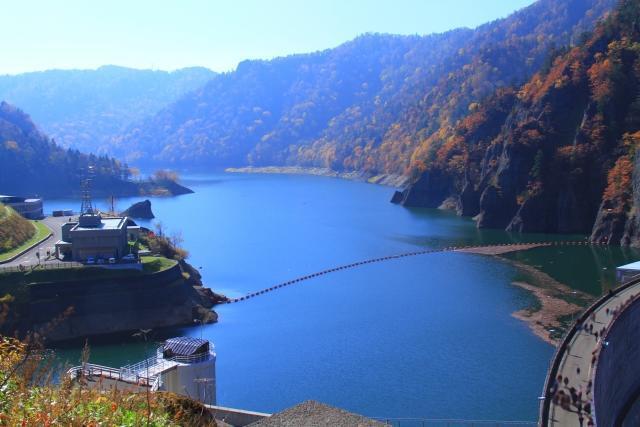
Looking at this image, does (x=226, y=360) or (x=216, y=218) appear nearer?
(x=226, y=360)

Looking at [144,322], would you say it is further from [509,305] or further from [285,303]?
[509,305]

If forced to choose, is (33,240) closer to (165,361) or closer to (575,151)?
(165,361)

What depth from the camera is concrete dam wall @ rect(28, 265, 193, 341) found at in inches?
1941

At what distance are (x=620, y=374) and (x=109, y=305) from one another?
34.8m

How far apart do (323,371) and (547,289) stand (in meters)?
29.4

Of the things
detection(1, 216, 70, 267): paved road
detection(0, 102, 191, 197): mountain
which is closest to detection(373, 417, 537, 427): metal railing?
detection(1, 216, 70, 267): paved road

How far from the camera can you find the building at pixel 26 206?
278ft

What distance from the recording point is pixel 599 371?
28.6m

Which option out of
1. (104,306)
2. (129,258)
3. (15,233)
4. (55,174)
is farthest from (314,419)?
(55,174)

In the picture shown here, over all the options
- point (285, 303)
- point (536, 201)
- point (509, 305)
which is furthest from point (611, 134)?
point (285, 303)

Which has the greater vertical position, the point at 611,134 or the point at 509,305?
the point at 611,134

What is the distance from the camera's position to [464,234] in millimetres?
100375

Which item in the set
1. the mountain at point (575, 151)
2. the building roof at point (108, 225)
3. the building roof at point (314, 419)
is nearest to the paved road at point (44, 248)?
the building roof at point (108, 225)

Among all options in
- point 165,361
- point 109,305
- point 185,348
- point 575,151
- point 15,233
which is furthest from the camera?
point 575,151
